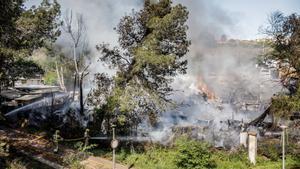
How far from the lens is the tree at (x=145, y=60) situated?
21.3 metres

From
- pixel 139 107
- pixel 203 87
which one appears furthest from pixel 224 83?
pixel 139 107

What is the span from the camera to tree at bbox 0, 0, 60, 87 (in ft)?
61.4

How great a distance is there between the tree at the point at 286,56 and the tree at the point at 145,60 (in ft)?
18.6

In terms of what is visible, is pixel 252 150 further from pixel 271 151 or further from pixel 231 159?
pixel 271 151

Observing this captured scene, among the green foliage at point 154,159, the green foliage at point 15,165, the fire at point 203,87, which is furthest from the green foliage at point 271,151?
the fire at point 203,87

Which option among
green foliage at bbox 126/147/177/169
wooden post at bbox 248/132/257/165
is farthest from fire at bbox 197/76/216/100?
green foliage at bbox 126/147/177/169

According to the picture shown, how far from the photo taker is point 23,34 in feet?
68.0

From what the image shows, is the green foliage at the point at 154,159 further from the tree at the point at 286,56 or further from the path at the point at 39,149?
the tree at the point at 286,56

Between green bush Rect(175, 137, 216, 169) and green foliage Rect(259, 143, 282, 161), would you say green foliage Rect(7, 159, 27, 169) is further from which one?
green foliage Rect(259, 143, 282, 161)

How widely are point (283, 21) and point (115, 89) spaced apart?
10.1 m

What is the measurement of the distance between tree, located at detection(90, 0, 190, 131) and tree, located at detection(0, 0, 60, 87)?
9.19 ft

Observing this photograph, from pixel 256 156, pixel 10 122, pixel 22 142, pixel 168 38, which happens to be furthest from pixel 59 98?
pixel 256 156

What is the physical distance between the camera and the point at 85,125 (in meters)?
26.0

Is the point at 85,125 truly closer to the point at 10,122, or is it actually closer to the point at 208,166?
the point at 10,122
